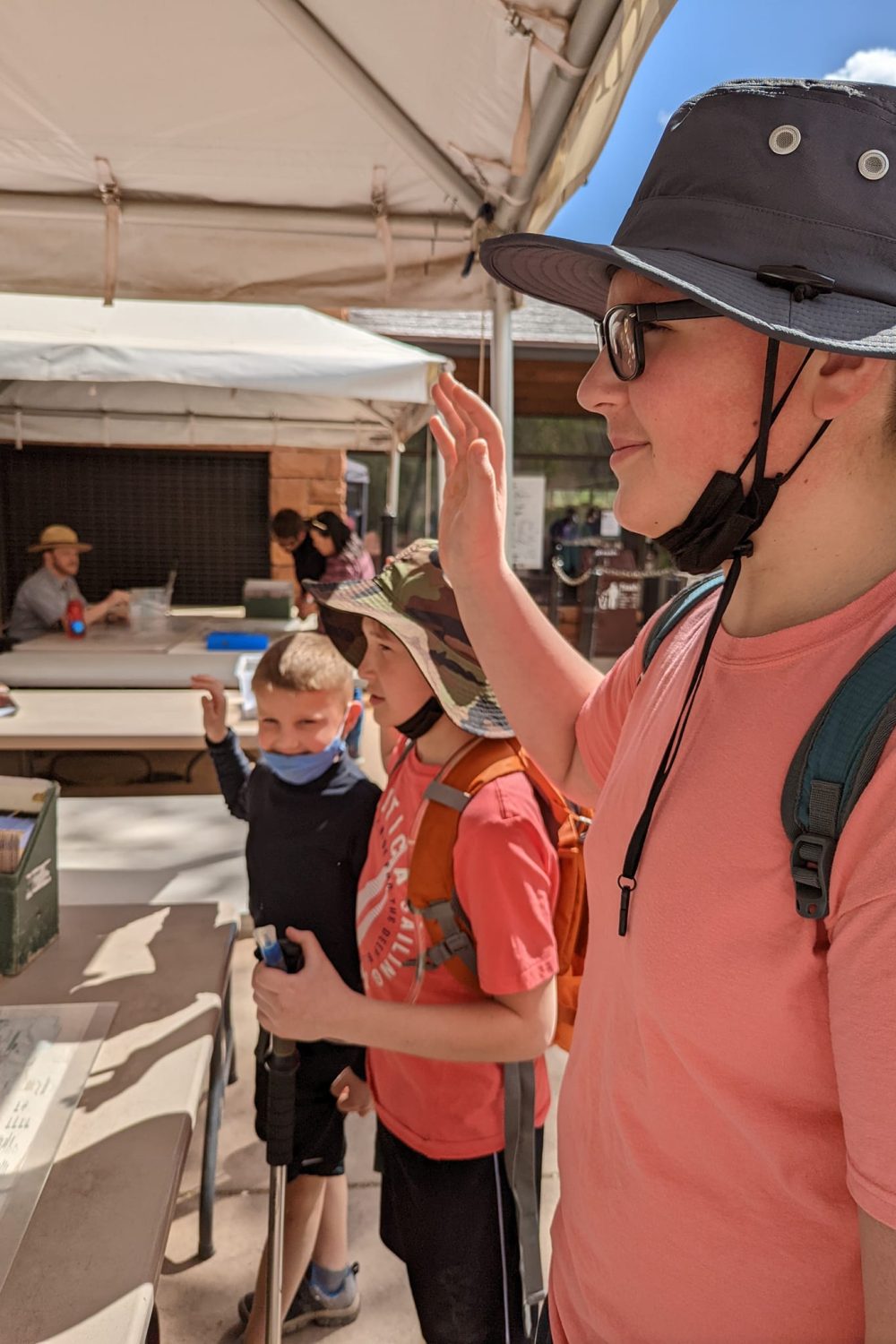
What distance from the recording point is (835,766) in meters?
0.65

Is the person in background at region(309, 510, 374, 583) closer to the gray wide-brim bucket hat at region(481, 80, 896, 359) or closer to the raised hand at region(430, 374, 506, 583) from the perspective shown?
the raised hand at region(430, 374, 506, 583)

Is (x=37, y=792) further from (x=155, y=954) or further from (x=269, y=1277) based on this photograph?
(x=269, y=1277)

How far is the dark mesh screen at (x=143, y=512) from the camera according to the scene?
1108 centimetres

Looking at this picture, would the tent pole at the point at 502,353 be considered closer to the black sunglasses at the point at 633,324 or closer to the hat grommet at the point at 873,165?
the black sunglasses at the point at 633,324

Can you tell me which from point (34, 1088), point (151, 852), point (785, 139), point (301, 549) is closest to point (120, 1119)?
point (34, 1088)

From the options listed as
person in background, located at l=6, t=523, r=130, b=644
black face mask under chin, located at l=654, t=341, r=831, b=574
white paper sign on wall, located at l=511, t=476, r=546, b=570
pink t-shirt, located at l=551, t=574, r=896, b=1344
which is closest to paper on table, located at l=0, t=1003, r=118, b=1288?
pink t-shirt, located at l=551, t=574, r=896, b=1344

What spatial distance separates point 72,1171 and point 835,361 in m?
1.28

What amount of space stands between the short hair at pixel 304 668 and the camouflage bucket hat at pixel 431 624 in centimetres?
23

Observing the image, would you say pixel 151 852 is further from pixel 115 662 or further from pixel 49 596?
pixel 49 596

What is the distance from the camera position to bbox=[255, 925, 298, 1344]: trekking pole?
137cm

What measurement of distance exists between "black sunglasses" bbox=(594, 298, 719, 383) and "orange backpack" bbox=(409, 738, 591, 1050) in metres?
0.69

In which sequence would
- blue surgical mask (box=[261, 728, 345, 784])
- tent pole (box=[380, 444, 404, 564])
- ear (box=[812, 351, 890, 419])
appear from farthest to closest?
tent pole (box=[380, 444, 404, 564])
blue surgical mask (box=[261, 728, 345, 784])
ear (box=[812, 351, 890, 419])

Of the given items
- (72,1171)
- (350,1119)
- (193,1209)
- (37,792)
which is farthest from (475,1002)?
(350,1119)

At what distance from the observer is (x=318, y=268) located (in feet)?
8.28
